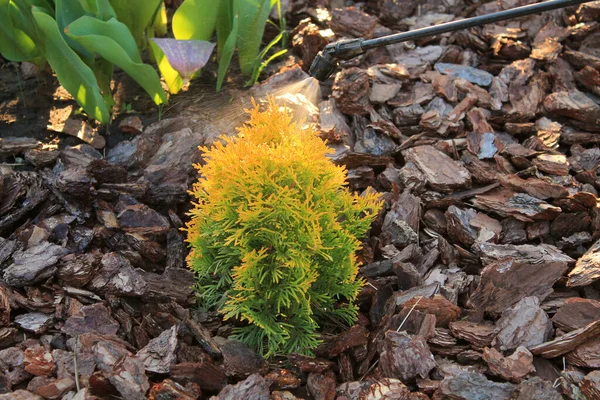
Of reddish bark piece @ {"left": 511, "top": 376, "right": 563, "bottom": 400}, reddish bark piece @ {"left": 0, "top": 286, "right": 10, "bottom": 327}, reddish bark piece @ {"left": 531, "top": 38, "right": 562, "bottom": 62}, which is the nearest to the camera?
reddish bark piece @ {"left": 511, "top": 376, "right": 563, "bottom": 400}

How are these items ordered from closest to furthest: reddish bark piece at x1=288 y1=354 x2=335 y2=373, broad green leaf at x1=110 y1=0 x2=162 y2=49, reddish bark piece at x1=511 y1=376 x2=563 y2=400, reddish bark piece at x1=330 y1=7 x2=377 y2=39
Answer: reddish bark piece at x1=511 y1=376 x2=563 y2=400 < reddish bark piece at x1=288 y1=354 x2=335 y2=373 < broad green leaf at x1=110 y1=0 x2=162 y2=49 < reddish bark piece at x1=330 y1=7 x2=377 y2=39

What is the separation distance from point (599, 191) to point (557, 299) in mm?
824

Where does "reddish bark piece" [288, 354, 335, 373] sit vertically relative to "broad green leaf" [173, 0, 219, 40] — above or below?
below

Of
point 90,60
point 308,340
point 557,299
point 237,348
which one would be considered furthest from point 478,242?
point 90,60

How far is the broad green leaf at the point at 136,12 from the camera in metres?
3.36

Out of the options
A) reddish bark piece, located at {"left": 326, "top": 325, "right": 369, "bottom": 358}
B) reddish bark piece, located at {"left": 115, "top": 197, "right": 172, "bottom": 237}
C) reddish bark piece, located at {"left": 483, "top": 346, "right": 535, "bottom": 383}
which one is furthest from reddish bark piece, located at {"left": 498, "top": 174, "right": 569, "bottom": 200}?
reddish bark piece, located at {"left": 115, "top": 197, "right": 172, "bottom": 237}

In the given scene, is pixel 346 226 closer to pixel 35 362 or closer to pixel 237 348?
pixel 237 348

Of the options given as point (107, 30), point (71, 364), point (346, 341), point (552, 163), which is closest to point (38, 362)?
point (71, 364)

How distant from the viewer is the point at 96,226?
2.92 m

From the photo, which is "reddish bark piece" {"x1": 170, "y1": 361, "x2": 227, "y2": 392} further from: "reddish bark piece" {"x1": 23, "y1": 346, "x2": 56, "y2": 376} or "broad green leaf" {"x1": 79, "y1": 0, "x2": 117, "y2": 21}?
"broad green leaf" {"x1": 79, "y1": 0, "x2": 117, "y2": 21}

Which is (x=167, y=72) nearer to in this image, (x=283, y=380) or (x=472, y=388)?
(x=283, y=380)

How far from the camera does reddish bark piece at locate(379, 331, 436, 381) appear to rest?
2.25 m

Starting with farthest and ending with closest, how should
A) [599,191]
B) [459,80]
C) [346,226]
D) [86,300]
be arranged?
[459,80] → [599,191] → [86,300] → [346,226]

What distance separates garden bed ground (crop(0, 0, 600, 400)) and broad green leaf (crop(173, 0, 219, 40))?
A: 380 mm
